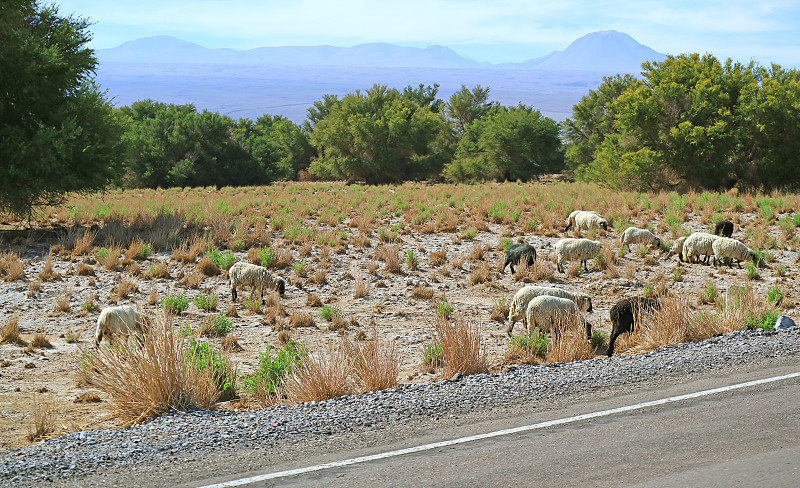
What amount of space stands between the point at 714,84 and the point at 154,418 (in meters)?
33.1

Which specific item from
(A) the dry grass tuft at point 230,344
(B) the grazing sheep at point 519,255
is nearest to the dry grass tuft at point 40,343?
(A) the dry grass tuft at point 230,344

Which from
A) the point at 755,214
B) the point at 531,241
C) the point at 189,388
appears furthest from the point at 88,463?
the point at 755,214

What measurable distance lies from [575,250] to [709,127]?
62.7 feet

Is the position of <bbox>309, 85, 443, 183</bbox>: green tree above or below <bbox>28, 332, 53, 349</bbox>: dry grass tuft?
above

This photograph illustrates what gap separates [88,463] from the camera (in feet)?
18.0

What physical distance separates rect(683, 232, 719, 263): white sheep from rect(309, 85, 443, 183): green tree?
133 feet

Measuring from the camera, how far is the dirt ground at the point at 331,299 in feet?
28.3

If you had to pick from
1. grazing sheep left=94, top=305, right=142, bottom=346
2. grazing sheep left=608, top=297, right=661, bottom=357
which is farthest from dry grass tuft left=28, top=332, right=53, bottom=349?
grazing sheep left=608, top=297, right=661, bottom=357

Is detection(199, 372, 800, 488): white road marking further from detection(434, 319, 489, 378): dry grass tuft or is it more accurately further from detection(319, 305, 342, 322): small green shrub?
detection(319, 305, 342, 322): small green shrub

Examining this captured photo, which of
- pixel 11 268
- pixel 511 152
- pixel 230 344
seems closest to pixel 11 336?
pixel 230 344

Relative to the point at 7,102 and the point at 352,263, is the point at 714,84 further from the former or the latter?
the point at 7,102

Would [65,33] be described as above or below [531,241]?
above

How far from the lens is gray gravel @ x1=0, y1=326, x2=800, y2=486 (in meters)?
5.59

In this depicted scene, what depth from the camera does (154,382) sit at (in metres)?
6.96
